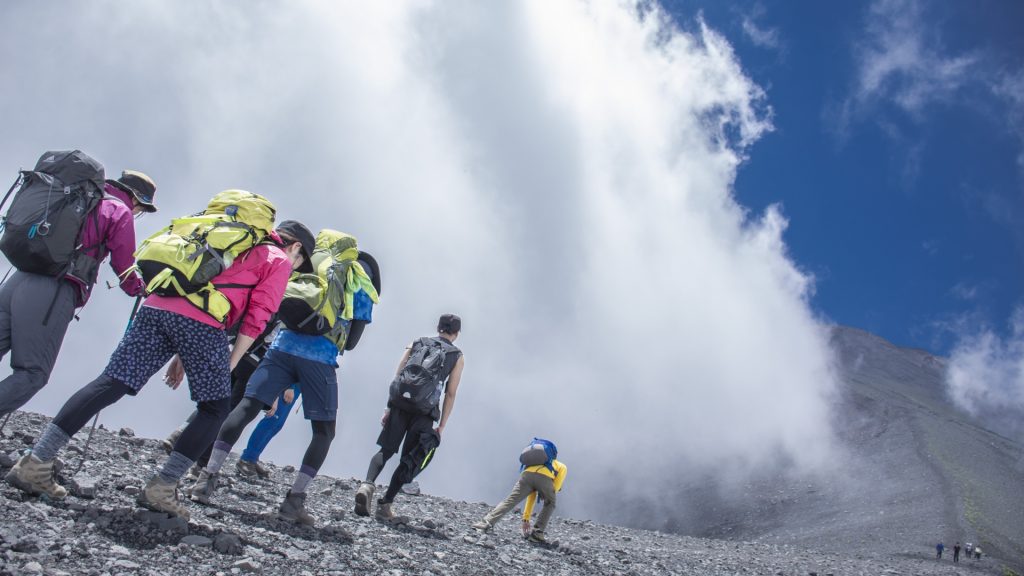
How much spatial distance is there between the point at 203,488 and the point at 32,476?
6.00 feet

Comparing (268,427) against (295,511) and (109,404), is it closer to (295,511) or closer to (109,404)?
(295,511)

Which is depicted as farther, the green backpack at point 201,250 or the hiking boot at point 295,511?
the hiking boot at point 295,511

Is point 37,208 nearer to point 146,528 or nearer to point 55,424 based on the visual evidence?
point 55,424

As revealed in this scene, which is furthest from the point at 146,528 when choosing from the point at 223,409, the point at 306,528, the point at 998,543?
the point at 998,543

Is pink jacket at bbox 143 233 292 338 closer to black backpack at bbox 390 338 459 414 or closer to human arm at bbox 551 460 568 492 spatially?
black backpack at bbox 390 338 459 414

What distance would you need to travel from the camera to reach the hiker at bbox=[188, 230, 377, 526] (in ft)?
22.9

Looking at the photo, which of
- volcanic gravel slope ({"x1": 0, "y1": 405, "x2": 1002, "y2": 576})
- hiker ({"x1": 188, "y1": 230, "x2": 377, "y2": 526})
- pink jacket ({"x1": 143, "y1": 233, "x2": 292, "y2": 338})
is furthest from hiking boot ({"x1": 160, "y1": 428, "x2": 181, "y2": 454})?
pink jacket ({"x1": 143, "y1": 233, "x2": 292, "y2": 338})

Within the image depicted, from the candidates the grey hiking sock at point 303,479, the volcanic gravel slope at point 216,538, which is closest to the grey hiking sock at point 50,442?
the volcanic gravel slope at point 216,538

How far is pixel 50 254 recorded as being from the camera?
5527 millimetres

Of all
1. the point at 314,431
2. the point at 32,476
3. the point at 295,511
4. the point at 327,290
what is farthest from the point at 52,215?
→ the point at 295,511

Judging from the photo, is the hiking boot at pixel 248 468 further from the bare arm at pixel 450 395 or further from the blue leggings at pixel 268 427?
the bare arm at pixel 450 395

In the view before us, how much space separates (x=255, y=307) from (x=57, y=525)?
2.08 metres

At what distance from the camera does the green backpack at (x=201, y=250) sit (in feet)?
17.0

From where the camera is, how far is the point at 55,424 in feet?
16.6
